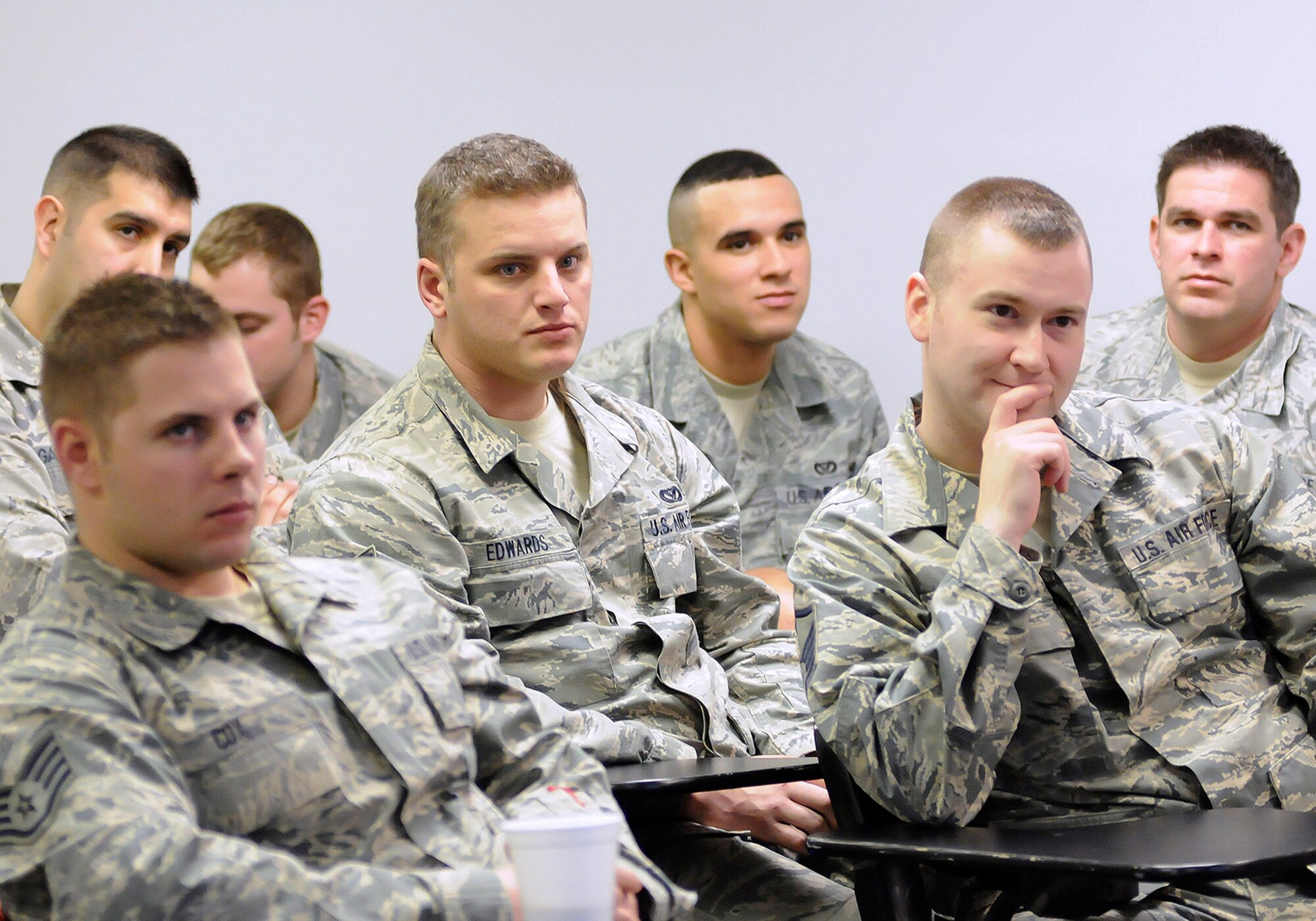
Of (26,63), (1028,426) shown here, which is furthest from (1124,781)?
(26,63)

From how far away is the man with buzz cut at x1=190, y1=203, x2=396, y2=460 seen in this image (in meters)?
3.60

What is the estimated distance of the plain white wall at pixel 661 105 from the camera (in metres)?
3.72

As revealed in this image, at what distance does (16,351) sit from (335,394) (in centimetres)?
118

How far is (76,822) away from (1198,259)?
2.92 meters

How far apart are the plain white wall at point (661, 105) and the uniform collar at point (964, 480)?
6.64 feet

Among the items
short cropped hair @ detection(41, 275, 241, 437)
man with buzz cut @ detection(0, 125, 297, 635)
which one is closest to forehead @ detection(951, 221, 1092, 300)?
short cropped hair @ detection(41, 275, 241, 437)

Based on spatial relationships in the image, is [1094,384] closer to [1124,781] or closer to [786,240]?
[786,240]

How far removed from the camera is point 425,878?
1.28 meters

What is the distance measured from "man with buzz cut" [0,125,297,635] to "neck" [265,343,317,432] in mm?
749

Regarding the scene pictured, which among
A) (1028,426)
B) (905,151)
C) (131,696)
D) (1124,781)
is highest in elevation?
(905,151)

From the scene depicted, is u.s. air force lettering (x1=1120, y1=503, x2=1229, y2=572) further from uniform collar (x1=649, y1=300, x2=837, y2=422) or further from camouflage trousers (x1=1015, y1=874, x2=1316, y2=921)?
uniform collar (x1=649, y1=300, x2=837, y2=422)

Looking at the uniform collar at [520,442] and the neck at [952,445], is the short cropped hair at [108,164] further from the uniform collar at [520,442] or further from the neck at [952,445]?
the neck at [952,445]

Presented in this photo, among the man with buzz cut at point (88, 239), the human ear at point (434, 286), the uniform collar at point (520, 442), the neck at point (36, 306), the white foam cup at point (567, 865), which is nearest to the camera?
the white foam cup at point (567, 865)

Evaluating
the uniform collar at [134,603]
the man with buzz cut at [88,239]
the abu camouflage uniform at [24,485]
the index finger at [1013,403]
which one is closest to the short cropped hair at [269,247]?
the man with buzz cut at [88,239]
